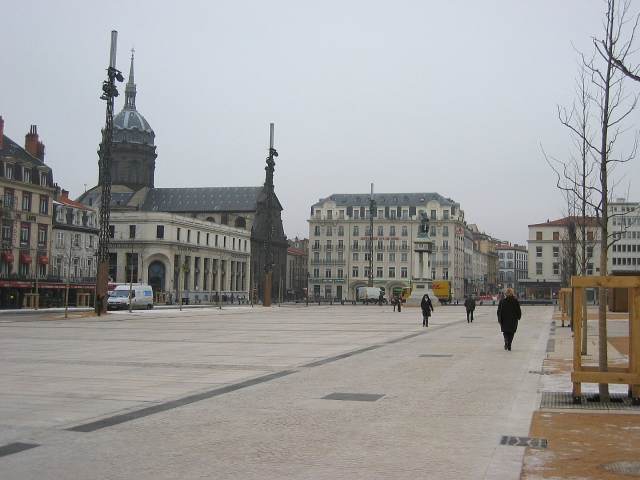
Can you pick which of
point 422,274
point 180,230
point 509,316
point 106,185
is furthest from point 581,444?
point 180,230

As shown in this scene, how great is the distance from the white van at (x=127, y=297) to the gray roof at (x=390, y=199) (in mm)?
78472

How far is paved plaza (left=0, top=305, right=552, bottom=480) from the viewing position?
7.11 meters

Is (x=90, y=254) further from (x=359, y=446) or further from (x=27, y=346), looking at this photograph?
(x=359, y=446)

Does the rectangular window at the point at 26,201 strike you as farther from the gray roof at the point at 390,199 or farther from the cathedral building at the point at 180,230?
the gray roof at the point at 390,199

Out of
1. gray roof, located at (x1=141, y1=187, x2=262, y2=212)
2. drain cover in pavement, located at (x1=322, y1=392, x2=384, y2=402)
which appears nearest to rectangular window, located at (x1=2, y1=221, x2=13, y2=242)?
drain cover in pavement, located at (x1=322, y1=392, x2=384, y2=402)

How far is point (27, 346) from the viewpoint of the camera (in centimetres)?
2170

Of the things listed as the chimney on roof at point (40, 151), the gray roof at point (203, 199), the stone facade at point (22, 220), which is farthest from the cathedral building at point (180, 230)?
the stone facade at point (22, 220)

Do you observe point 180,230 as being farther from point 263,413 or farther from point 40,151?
point 263,413

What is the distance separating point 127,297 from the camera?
202 feet

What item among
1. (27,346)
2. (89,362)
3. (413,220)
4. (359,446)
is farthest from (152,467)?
(413,220)

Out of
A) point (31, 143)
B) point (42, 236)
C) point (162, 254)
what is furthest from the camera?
point (162, 254)

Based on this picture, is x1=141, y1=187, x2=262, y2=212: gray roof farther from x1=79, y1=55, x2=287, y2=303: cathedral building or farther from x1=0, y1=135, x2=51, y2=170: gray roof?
x1=0, y1=135, x2=51, y2=170: gray roof

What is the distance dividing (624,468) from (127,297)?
58222 mm

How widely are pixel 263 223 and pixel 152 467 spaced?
130 meters
